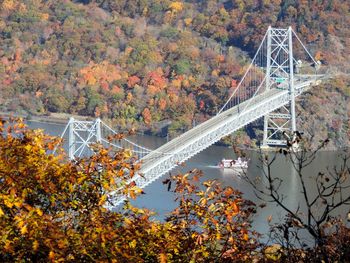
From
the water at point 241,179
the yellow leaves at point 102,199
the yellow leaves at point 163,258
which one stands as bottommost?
the water at point 241,179

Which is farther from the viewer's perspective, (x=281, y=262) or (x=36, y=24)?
(x=36, y=24)

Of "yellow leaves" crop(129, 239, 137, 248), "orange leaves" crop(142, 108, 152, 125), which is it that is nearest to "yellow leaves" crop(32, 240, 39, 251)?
"yellow leaves" crop(129, 239, 137, 248)

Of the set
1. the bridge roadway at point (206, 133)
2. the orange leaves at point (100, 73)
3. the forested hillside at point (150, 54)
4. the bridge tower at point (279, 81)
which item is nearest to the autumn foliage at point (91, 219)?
the bridge roadway at point (206, 133)

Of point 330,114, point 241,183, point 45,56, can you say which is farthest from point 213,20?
point 241,183

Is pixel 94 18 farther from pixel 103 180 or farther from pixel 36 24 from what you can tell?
pixel 103 180

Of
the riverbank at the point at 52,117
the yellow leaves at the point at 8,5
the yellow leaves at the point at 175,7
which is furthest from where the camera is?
the yellow leaves at the point at 8,5

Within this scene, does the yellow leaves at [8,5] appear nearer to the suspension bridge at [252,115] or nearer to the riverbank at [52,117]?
the riverbank at [52,117]

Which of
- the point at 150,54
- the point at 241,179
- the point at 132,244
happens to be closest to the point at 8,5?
the point at 150,54
